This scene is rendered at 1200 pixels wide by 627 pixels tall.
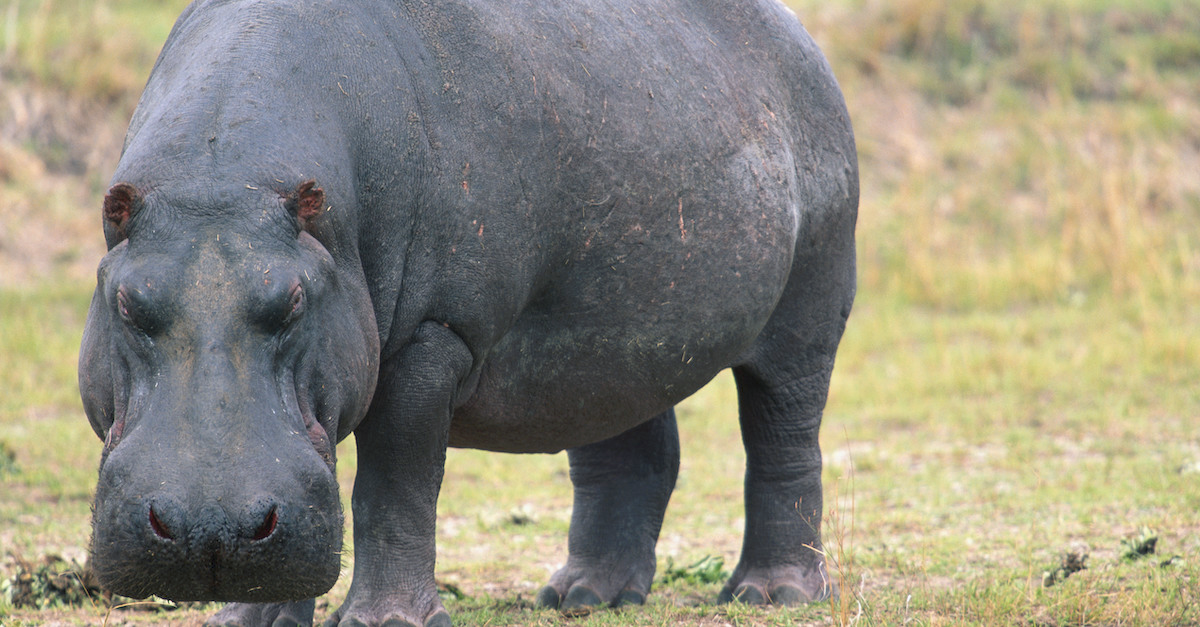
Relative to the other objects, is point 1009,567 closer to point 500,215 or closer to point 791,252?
point 791,252

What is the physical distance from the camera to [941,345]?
32.1 ft

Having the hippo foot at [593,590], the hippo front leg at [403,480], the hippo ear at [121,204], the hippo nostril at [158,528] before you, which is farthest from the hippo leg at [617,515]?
the hippo ear at [121,204]

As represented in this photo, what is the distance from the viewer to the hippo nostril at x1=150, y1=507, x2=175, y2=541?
273 cm

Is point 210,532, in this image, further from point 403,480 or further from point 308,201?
point 403,480

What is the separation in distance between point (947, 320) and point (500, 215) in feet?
24.7

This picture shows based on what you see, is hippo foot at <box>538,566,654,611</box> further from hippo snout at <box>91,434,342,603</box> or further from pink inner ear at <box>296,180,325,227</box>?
pink inner ear at <box>296,180,325,227</box>

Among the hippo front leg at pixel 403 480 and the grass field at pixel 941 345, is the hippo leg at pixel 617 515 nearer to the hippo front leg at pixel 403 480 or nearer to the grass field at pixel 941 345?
the grass field at pixel 941 345

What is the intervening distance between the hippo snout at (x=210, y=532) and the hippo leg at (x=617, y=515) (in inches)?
75.8

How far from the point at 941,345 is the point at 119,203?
7.70 metres

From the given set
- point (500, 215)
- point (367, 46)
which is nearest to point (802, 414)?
point (500, 215)

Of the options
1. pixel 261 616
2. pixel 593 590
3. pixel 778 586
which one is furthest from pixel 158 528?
pixel 778 586

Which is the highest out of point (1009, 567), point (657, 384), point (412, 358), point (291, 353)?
point (291, 353)

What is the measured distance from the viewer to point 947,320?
10.5 meters

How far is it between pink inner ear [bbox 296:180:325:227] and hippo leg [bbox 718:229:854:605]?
7.00ft
